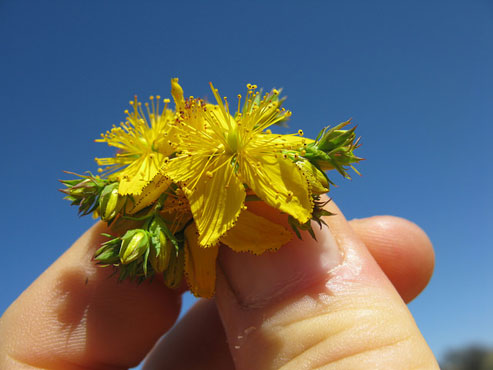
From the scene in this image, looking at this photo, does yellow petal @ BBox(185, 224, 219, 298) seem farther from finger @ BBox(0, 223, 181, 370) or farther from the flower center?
finger @ BBox(0, 223, 181, 370)

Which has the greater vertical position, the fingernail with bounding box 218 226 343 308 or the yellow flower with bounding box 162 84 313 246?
the yellow flower with bounding box 162 84 313 246

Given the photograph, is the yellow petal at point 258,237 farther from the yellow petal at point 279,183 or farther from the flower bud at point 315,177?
the flower bud at point 315,177

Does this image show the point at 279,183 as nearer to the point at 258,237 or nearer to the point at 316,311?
the point at 258,237

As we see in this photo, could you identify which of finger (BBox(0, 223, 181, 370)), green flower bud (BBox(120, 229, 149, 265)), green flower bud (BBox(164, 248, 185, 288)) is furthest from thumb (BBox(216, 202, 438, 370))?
finger (BBox(0, 223, 181, 370))

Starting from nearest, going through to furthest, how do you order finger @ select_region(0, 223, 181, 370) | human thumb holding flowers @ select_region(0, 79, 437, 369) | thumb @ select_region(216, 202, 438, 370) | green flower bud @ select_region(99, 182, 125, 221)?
thumb @ select_region(216, 202, 438, 370), human thumb holding flowers @ select_region(0, 79, 437, 369), green flower bud @ select_region(99, 182, 125, 221), finger @ select_region(0, 223, 181, 370)

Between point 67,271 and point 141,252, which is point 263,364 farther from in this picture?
point 67,271

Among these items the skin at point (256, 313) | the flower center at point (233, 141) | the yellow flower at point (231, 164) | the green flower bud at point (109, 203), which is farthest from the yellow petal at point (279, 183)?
the green flower bud at point (109, 203)
